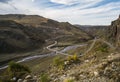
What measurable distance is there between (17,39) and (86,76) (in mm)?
160099

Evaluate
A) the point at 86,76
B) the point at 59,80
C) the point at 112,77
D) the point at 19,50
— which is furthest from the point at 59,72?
the point at 19,50

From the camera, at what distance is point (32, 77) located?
1872 centimetres

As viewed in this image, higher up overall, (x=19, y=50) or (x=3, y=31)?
(x=3, y=31)

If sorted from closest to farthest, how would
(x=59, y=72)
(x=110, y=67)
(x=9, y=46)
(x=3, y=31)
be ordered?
1. (x=110, y=67)
2. (x=59, y=72)
3. (x=9, y=46)
4. (x=3, y=31)

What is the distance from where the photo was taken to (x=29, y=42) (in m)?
176

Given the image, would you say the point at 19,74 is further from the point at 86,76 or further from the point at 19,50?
the point at 19,50

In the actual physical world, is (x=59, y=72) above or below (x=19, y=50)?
above

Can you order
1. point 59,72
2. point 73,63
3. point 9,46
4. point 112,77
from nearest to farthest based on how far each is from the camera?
point 112,77 → point 59,72 → point 73,63 → point 9,46

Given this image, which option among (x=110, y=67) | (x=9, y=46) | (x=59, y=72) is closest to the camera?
(x=110, y=67)

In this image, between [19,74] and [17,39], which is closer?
[19,74]

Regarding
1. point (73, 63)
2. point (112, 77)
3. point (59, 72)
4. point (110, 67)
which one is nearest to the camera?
point (112, 77)

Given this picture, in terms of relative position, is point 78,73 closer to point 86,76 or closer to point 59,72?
point 86,76

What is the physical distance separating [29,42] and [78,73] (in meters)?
161

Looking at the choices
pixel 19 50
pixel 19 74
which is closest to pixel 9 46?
pixel 19 50
